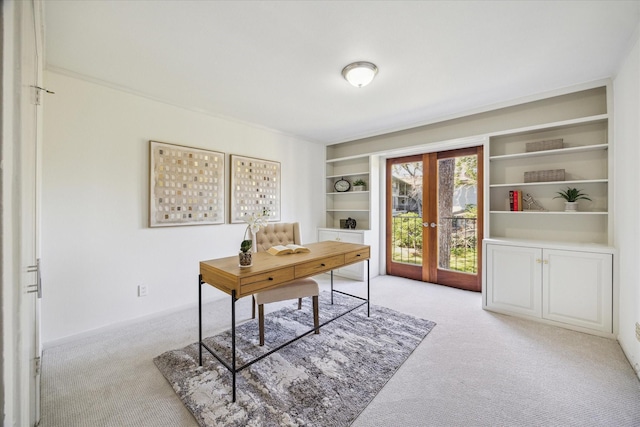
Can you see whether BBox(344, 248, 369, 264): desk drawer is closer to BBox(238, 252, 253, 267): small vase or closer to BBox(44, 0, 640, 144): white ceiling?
BBox(238, 252, 253, 267): small vase

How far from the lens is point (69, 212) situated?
2.38 metres

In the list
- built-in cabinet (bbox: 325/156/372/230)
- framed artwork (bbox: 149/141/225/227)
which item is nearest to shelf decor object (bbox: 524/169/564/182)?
built-in cabinet (bbox: 325/156/372/230)

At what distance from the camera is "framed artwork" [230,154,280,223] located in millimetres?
3596

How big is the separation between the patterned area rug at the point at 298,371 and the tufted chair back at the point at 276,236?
809mm

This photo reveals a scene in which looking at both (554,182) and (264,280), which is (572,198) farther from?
(264,280)

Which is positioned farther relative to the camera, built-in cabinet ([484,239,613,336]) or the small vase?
built-in cabinet ([484,239,613,336])

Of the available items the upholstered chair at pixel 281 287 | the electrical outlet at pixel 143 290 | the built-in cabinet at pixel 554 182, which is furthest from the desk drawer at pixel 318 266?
the built-in cabinet at pixel 554 182

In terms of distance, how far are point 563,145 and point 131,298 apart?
16.2 ft

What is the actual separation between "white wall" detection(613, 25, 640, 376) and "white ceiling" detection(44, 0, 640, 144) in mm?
253

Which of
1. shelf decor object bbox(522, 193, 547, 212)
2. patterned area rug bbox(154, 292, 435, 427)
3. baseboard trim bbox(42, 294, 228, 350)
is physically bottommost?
patterned area rug bbox(154, 292, 435, 427)

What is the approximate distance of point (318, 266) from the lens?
89.2 inches

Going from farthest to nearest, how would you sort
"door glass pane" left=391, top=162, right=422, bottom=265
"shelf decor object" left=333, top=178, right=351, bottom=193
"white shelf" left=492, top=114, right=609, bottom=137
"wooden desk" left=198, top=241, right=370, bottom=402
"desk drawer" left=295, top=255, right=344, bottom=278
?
1. "shelf decor object" left=333, top=178, right=351, bottom=193
2. "door glass pane" left=391, top=162, right=422, bottom=265
3. "white shelf" left=492, top=114, right=609, bottom=137
4. "desk drawer" left=295, top=255, right=344, bottom=278
5. "wooden desk" left=198, top=241, right=370, bottom=402

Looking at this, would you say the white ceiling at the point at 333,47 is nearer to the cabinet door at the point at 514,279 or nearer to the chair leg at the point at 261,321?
the cabinet door at the point at 514,279

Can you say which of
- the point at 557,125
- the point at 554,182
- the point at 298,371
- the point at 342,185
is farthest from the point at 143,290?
the point at 557,125
